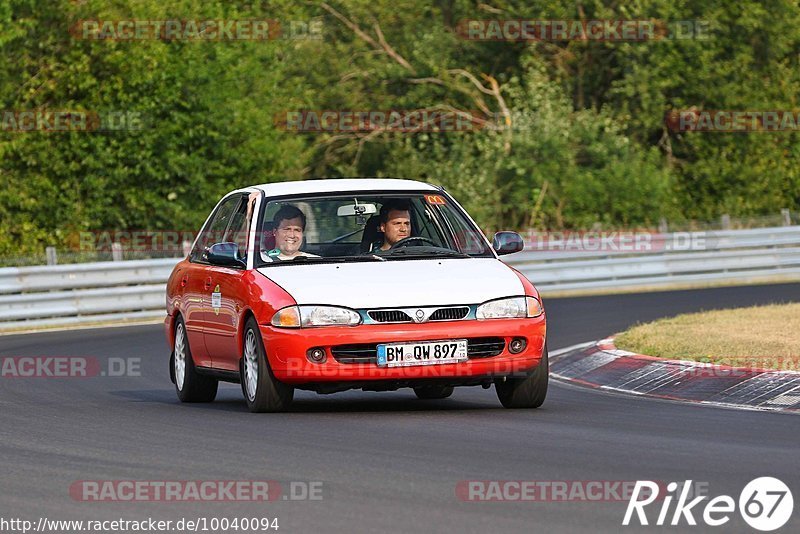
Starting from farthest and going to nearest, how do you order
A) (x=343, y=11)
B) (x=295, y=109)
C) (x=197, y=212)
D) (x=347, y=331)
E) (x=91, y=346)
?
1. (x=343, y=11)
2. (x=295, y=109)
3. (x=197, y=212)
4. (x=91, y=346)
5. (x=347, y=331)

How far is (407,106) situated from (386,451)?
35.7m

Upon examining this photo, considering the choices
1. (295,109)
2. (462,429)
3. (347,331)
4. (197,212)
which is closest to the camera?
(462,429)

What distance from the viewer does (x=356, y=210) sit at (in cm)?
1296

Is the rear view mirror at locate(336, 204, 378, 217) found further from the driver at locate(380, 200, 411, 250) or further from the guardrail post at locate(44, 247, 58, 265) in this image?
the guardrail post at locate(44, 247, 58, 265)

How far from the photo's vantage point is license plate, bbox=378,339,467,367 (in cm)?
1137

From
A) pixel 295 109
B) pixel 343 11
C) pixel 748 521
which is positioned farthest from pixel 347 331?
pixel 343 11

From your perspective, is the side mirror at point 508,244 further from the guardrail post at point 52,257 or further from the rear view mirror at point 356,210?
the guardrail post at point 52,257

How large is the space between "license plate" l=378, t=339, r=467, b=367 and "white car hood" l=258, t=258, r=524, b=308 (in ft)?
0.85

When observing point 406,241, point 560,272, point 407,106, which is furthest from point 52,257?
point 407,106

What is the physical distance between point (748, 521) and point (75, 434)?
5.07 m

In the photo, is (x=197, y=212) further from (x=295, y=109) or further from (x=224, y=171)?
(x=295, y=109)

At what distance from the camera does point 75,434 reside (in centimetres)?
1090

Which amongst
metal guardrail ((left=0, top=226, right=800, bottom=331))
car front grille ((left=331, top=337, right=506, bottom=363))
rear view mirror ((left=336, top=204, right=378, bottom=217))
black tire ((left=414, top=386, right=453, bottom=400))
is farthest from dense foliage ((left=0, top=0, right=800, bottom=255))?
car front grille ((left=331, top=337, right=506, bottom=363))

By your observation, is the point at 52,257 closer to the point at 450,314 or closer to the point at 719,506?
the point at 450,314
